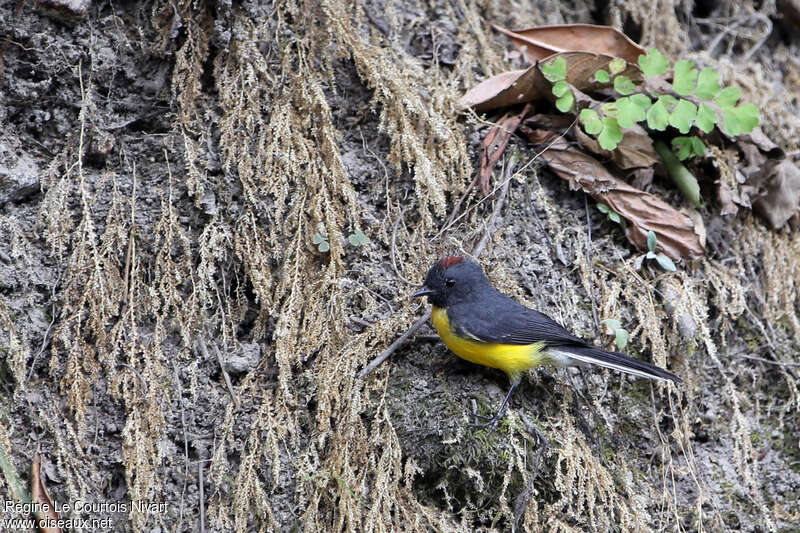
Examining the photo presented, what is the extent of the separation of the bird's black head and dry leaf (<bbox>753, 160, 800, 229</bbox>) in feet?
7.11

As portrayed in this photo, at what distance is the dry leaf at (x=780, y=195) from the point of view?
4.39m

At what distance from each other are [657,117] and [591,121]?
1.28ft

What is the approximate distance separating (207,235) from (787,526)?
336cm

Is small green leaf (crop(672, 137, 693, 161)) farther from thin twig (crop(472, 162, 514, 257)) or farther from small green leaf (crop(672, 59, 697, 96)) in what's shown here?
thin twig (crop(472, 162, 514, 257))

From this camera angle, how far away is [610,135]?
13.0ft

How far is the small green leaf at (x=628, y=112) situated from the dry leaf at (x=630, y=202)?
0.99 ft

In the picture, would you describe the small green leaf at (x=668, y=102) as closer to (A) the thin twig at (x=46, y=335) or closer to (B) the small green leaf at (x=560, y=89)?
(B) the small green leaf at (x=560, y=89)

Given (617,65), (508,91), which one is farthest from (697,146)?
(508,91)

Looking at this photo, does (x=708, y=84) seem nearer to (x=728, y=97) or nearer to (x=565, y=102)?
(x=728, y=97)

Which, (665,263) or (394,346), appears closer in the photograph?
(394,346)

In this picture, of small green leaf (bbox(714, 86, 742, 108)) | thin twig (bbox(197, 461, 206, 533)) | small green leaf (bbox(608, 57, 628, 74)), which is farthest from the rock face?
small green leaf (bbox(714, 86, 742, 108))

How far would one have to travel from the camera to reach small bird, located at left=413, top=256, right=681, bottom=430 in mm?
3287

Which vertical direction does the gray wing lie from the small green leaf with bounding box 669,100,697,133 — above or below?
below

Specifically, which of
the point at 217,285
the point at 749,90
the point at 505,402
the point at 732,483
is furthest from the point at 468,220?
the point at 749,90
